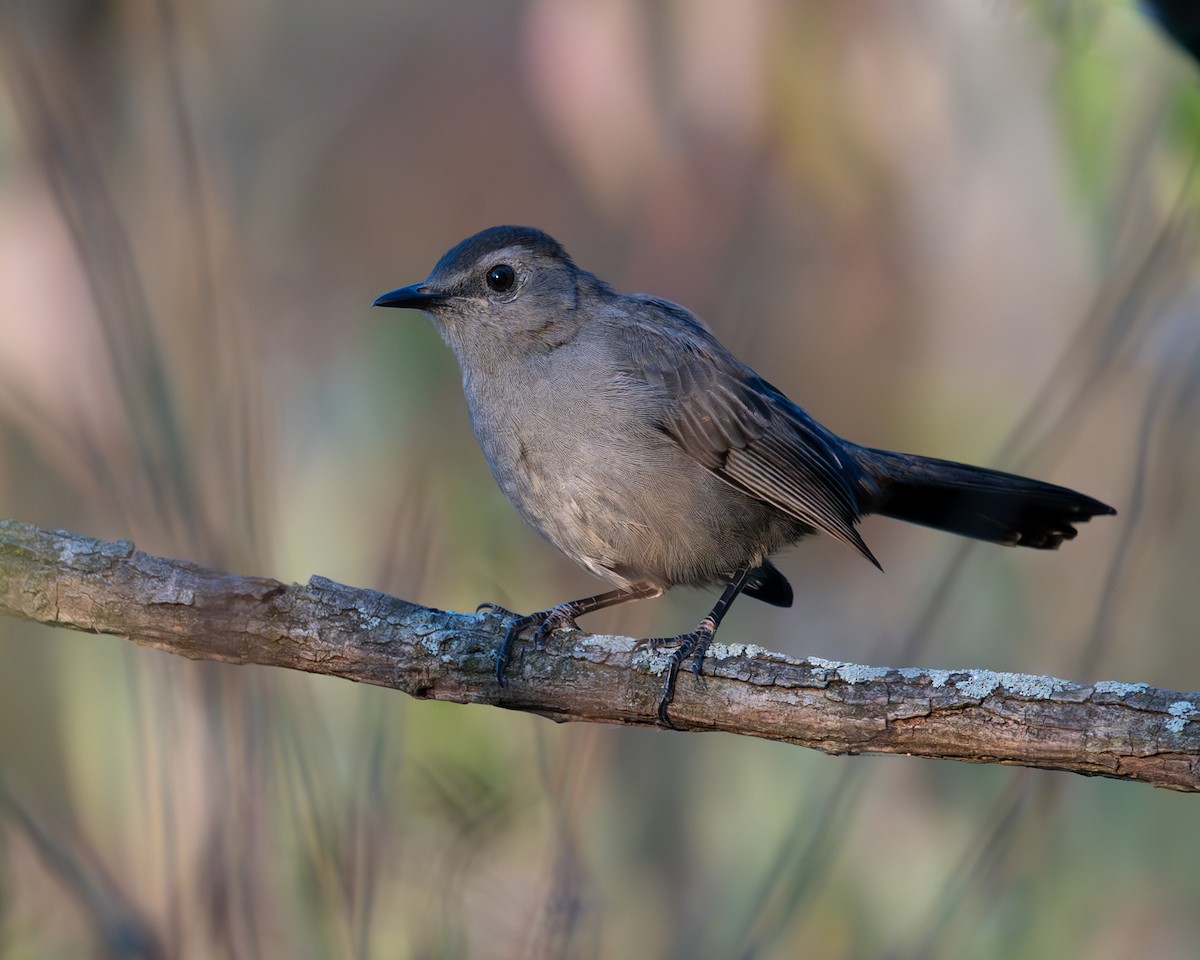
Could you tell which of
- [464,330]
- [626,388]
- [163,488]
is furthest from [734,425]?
[163,488]

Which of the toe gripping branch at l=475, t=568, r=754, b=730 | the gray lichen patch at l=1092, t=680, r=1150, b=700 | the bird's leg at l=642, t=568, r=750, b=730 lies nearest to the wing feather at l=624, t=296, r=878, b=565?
the toe gripping branch at l=475, t=568, r=754, b=730

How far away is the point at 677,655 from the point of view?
10.9 feet

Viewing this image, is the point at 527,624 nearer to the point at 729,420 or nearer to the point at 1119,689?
the point at 729,420

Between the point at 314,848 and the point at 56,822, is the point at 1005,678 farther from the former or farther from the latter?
the point at 56,822

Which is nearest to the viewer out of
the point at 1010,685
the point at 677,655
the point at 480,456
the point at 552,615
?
the point at 1010,685

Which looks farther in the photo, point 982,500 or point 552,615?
point 982,500

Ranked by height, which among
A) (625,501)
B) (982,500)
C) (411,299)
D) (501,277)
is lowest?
(625,501)

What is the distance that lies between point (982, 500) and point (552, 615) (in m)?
1.63

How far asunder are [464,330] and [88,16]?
2.25m

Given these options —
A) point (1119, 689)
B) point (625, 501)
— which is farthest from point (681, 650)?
point (1119, 689)

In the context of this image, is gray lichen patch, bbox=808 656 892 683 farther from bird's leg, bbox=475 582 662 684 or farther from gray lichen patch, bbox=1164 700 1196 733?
bird's leg, bbox=475 582 662 684

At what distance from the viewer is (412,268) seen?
6566mm

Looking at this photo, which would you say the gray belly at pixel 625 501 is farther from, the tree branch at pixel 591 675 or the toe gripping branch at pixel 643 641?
the tree branch at pixel 591 675

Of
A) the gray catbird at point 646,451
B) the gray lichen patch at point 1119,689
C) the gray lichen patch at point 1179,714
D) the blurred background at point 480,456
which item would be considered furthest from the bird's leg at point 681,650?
the gray lichen patch at point 1179,714
